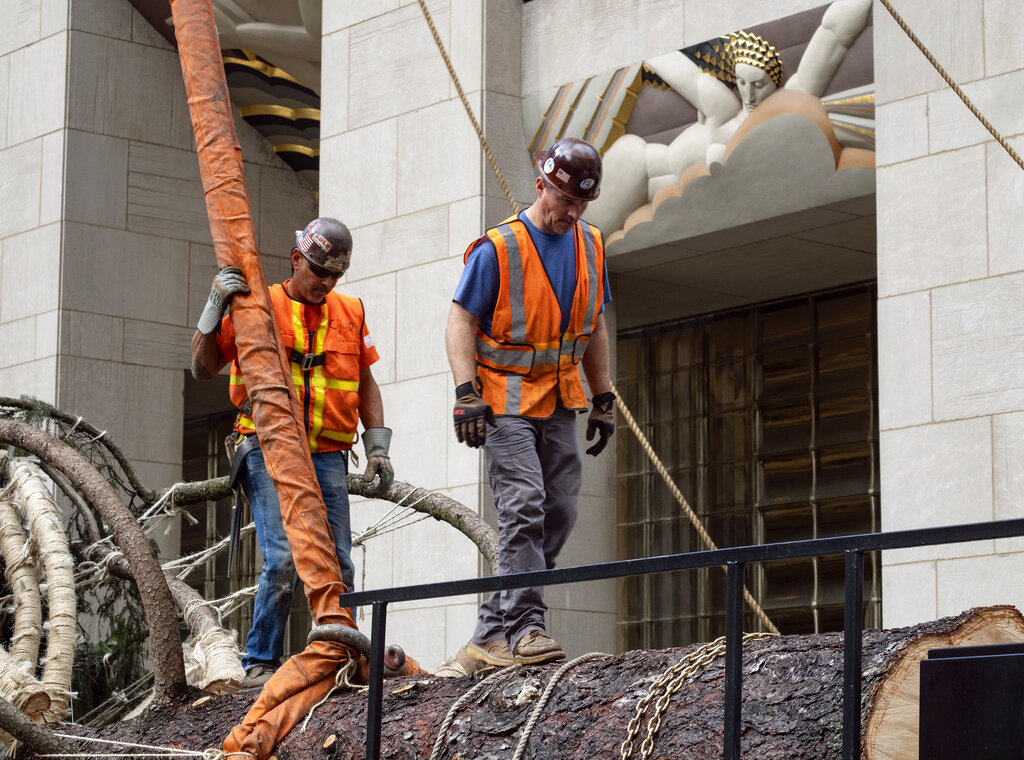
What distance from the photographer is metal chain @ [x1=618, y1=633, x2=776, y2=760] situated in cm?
420

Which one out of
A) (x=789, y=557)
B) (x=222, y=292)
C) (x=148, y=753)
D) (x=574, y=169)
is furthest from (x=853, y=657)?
(x=222, y=292)

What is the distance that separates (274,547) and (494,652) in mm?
960

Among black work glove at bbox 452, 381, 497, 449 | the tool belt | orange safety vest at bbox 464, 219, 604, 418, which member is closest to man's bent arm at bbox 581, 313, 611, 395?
orange safety vest at bbox 464, 219, 604, 418

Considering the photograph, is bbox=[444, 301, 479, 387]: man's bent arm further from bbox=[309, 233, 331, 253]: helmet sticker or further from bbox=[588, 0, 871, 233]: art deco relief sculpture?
bbox=[588, 0, 871, 233]: art deco relief sculpture

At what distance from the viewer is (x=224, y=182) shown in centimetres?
611

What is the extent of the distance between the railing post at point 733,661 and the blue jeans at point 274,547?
231cm

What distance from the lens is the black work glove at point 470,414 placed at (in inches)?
219

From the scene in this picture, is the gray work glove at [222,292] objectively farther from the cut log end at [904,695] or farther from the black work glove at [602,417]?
the cut log end at [904,695]

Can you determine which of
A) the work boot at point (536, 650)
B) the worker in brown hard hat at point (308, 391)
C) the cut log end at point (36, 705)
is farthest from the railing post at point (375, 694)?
the cut log end at point (36, 705)

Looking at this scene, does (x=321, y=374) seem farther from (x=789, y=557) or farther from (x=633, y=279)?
(x=633, y=279)

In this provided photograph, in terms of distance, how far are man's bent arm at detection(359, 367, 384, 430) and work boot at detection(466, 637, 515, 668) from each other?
1198 mm

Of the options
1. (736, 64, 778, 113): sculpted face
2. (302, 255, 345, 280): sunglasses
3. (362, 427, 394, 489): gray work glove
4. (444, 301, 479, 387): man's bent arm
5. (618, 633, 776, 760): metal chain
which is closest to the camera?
(618, 633, 776, 760): metal chain

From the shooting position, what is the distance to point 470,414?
18.2 ft

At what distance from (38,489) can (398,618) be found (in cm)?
360
